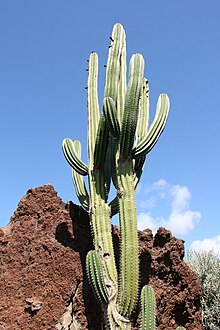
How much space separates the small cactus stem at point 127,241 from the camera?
14.1 feet

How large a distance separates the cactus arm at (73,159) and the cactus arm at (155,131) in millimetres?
718

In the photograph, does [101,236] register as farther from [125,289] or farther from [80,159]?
[80,159]

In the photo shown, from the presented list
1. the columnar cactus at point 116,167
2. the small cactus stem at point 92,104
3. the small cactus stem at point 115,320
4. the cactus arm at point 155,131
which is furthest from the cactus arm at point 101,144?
the small cactus stem at point 115,320

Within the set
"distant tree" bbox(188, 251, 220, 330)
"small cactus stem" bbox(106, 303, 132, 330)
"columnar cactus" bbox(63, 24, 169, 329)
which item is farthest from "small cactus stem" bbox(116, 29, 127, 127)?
"distant tree" bbox(188, 251, 220, 330)

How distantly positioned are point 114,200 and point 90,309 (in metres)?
1.33

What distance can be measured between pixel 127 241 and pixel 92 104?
1919mm

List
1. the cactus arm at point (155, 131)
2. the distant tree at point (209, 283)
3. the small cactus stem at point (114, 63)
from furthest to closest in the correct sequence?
1. the distant tree at point (209, 283)
2. the small cactus stem at point (114, 63)
3. the cactus arm at point (155, 131)

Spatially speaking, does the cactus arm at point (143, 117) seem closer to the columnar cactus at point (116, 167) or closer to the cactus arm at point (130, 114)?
the columnar cactus at point (116, 167)

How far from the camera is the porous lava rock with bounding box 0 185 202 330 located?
463 centimetres

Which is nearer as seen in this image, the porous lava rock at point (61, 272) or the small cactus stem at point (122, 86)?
the porous lava rock at point (61, 272)

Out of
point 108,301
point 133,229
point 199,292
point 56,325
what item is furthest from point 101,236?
point 199,292

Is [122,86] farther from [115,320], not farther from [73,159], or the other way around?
[115,320]

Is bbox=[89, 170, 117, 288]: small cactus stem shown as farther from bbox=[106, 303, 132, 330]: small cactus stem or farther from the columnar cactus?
bbox=[106, 303, 132, 330]: small cactus stem

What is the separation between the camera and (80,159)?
5.36 metres
